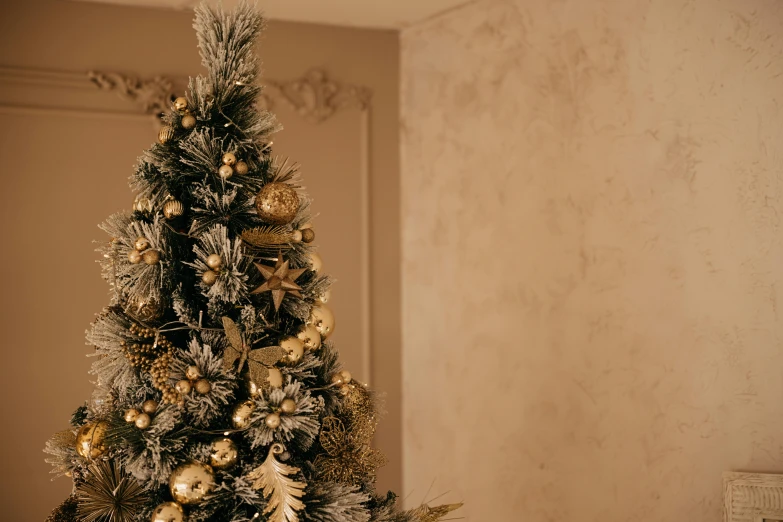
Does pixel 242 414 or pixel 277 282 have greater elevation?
pixel 277 282

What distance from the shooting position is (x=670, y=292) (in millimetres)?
1835

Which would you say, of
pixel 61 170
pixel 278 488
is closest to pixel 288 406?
pixel 278 488

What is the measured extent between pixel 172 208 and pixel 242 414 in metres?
0.40

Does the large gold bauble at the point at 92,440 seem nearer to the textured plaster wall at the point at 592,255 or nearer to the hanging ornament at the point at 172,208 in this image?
the hanging ornament at the point at 172,208

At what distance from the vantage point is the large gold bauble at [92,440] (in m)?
1.13

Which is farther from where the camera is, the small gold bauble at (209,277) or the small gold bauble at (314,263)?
the small gold bauble at (314,263)

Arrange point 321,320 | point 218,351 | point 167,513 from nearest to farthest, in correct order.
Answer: point 167,513
point 218,351
point 321,320

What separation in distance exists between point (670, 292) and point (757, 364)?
0.29m

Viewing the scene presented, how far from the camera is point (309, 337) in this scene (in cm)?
123

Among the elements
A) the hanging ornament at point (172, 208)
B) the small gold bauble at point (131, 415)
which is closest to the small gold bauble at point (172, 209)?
the hanging ornament at point (172, 208)

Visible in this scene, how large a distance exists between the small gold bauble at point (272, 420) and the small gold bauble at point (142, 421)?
0.64 ft

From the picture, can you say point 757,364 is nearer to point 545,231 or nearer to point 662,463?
point 662,463

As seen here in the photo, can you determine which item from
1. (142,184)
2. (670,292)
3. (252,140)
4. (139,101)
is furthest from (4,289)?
(670,292)

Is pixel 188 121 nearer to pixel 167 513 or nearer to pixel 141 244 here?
pixel 141 244
